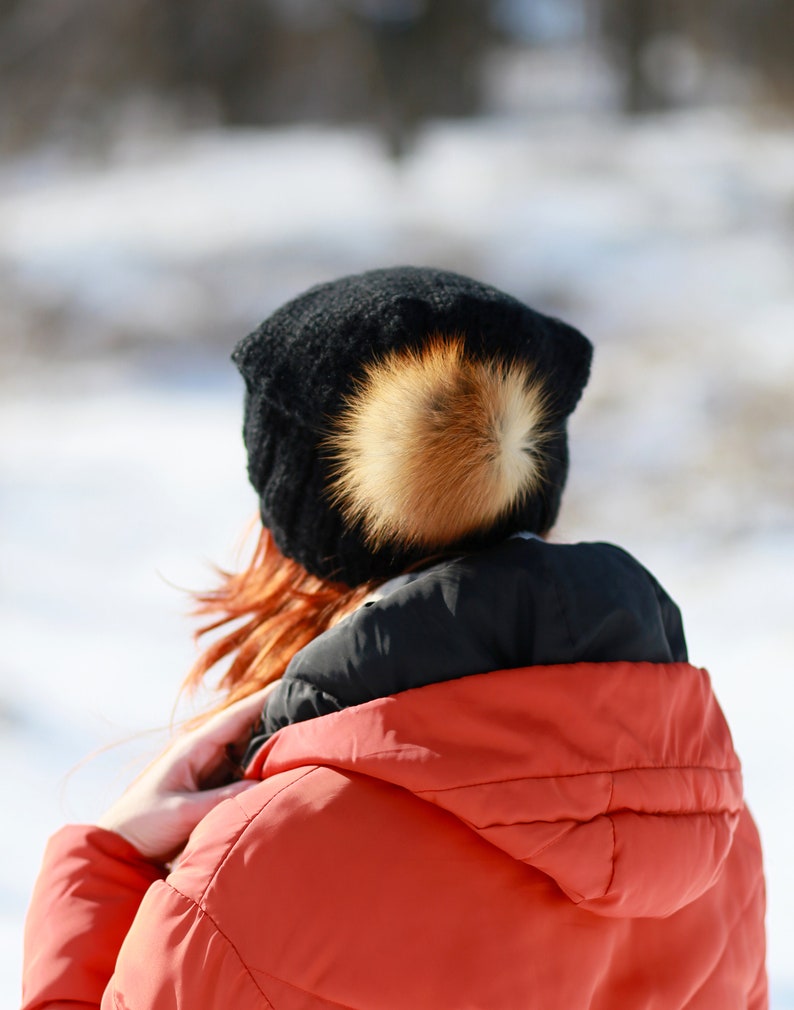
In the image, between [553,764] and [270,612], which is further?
[270,612]

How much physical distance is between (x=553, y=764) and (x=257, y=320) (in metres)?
3.12

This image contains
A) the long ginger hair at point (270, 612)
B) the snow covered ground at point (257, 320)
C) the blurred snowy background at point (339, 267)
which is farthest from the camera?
the blurred snowy background at point (339, 267)

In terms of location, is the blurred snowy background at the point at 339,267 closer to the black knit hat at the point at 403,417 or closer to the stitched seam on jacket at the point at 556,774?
the black knit hat at the point at 403,417

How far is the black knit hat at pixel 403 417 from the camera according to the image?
61 centimetres

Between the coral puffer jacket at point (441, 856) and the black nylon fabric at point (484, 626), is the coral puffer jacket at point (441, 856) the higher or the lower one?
the lower one

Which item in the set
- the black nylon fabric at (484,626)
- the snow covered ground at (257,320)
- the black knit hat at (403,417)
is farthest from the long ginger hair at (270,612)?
the snow covered ground at (257,320)

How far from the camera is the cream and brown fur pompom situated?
60cm

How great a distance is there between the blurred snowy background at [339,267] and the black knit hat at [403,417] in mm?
327

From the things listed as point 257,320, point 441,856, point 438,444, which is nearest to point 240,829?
point 441,856

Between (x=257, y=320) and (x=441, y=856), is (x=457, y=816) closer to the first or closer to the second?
(x=441, y=856)

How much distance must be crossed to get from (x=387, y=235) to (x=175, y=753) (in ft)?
11.4

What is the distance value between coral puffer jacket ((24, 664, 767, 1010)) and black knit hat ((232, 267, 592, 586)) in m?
0.12

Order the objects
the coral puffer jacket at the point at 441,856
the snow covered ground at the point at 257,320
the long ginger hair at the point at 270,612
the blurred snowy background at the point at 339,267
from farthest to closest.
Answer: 1. the blurred snowy background at the point at 339,267
2. the snow covered ground at the point at 257,320
3. the long ginger hair at the point at 270,612
4. the coral puffer jacket at the point at 441,856

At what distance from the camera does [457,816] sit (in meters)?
0.57
